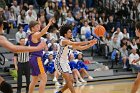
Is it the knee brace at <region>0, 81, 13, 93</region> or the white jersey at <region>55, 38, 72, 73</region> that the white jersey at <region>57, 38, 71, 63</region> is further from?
the knee brace at <region>0, 81, 13, 93</region>

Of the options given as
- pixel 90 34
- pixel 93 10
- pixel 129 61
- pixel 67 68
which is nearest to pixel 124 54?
pixel 129 61

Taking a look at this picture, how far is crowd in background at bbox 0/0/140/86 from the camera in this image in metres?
16.8

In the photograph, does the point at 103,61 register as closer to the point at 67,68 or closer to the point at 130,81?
the point at 130,81

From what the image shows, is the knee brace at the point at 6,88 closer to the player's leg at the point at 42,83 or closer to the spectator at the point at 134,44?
the player's leg at the point at 42,83

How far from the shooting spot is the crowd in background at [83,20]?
16.8 metres

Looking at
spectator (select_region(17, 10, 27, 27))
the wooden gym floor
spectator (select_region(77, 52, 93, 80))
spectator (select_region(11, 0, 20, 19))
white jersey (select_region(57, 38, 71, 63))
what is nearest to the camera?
white jersey (select_region(57, 38, 71, 63))

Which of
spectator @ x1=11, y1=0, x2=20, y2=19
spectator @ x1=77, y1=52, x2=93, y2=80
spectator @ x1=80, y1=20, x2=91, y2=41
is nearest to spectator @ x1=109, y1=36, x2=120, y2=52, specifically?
spectator @ x1=80, y1=20, x2=91, y2=41

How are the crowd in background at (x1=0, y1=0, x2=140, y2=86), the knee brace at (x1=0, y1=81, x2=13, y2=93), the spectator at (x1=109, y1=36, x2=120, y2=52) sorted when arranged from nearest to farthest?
the knee brace at (x1=0, y1=81, x2=13, y2=93) < the crowd in background at (x1=0, y1=0, x2=140, y2=86) < the spectator at (x1=109, y1=36, x2=120, y2=52)

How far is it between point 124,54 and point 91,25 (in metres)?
2.25

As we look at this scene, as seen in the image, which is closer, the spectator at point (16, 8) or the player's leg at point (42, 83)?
the player's leg at point (42, 83)

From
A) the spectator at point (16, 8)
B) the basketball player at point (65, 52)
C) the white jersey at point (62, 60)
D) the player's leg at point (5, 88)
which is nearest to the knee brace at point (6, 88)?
the player's leg at point (5, 88)

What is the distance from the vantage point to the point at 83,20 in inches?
714

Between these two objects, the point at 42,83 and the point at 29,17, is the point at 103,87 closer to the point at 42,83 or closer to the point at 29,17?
the point at 42,83

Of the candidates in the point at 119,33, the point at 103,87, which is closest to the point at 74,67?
the point at 103,87
